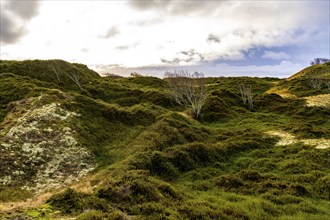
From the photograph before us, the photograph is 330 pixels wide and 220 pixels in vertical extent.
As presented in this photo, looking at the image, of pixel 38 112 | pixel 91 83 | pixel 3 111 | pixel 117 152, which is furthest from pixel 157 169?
pixel 91 83

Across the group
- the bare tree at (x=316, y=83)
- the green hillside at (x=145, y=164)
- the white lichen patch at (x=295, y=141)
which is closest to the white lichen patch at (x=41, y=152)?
the green hillside at (x=145, y=164)

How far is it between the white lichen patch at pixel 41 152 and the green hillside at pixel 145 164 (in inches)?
3.6

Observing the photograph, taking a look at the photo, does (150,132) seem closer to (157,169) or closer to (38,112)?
(157,169)

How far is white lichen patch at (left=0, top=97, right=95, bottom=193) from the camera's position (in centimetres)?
2606

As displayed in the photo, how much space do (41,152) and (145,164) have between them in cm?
1119

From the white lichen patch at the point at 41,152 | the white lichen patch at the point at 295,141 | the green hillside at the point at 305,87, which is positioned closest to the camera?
the white lichen patch at the point at 41,152

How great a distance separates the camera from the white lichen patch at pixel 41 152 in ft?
85.5

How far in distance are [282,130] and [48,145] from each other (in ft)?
112

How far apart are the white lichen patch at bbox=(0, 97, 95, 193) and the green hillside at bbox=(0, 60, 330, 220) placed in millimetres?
92

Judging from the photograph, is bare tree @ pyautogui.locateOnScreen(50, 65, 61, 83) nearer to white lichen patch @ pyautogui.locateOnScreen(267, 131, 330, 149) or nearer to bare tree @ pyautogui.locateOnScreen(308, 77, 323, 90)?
white lichen patch @ pyautogui.locateOnScreen(267, 131, 330, 149)

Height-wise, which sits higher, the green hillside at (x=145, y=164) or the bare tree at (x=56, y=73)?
the bare tree at (x=56, y=73)

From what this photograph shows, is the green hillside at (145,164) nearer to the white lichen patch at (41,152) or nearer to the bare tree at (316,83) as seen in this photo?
the white lichen patch at (41,152)

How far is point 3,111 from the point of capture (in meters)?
42.1

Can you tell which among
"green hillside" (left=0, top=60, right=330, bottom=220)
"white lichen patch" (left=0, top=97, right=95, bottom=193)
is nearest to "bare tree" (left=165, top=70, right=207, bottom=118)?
"green hillside" (left=0, top=60, right=330, bottom=220)
